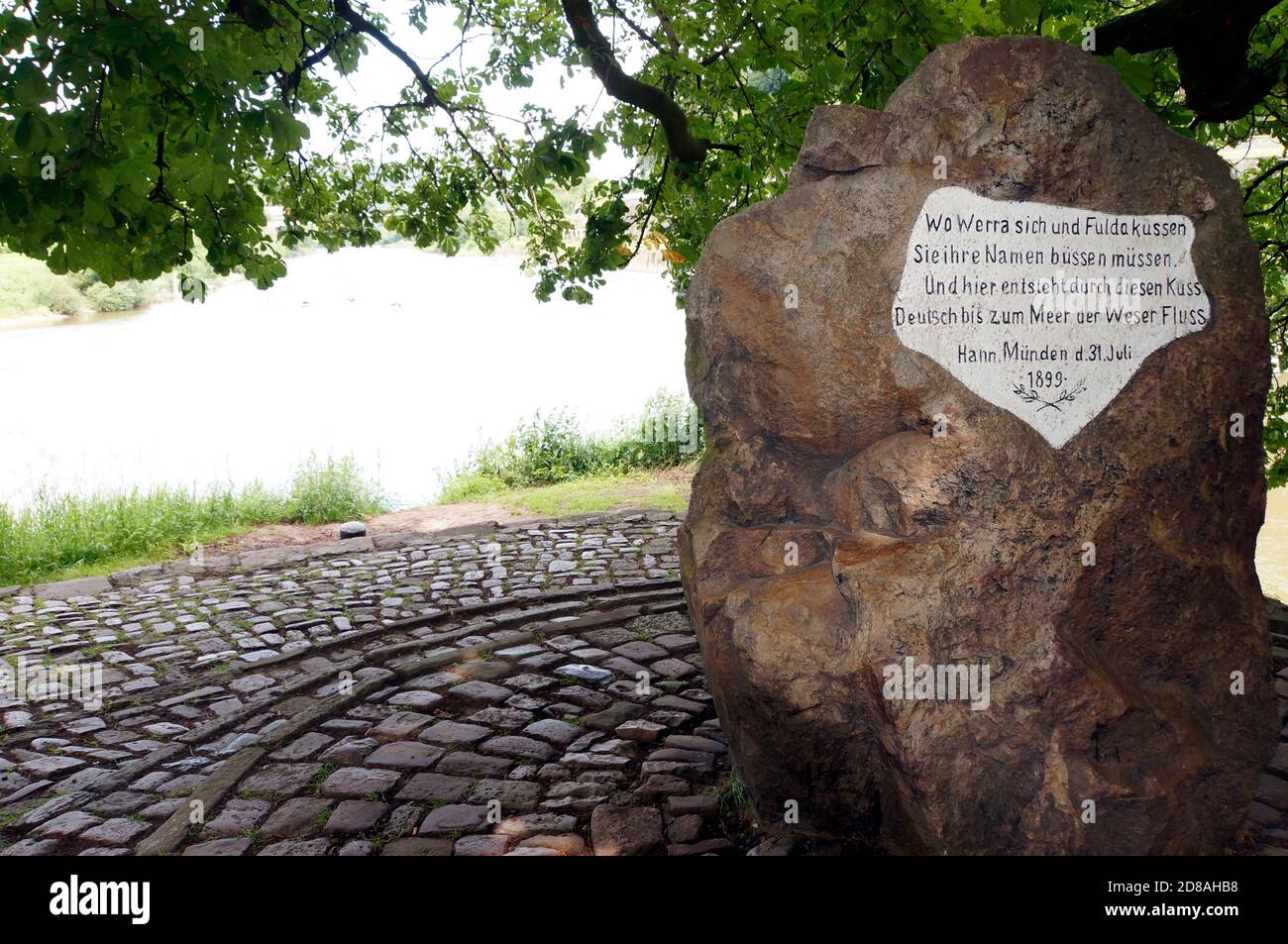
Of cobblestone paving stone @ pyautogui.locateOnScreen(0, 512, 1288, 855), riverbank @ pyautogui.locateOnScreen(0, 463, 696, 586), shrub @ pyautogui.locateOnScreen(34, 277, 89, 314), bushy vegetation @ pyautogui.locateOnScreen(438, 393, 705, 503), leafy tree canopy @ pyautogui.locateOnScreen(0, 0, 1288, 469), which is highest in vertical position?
shrub @ pyautogui.locateOnScreen(34, 277, 89, 314)

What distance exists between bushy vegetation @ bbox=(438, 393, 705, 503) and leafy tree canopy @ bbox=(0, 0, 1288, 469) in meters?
4.21

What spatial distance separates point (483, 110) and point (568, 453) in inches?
238

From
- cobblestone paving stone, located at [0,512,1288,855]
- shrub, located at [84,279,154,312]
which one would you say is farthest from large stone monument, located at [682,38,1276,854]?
shrub, located at [84,279,154,312]

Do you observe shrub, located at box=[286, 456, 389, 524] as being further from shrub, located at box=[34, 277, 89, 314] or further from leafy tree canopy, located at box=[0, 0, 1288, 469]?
shrub, located at box=[34, 277, 89, 314]

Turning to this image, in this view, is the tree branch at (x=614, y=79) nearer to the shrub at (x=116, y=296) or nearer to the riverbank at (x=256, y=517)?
the riverbank at (x=256, y=517)

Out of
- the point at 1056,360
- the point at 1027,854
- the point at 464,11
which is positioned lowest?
the point at 1027,854

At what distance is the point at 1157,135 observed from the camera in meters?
3.97

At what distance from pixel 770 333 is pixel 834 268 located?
1.16 feet

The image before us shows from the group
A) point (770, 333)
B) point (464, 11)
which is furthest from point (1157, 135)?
point (464, 11)

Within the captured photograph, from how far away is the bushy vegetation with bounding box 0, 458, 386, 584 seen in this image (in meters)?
9.34

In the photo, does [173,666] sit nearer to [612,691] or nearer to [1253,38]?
[612,691]

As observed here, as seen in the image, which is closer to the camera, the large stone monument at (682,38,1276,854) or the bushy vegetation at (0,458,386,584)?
the large stone monument at (682,38,1276,854)

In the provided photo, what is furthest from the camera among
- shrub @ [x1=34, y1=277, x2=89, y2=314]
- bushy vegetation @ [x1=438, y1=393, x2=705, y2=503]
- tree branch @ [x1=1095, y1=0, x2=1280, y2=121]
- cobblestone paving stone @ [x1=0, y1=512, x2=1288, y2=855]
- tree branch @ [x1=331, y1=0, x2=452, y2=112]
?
Result: shrub @ [x1=34, y1=277, x2=89, y2=314]

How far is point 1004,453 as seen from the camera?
370 cm
